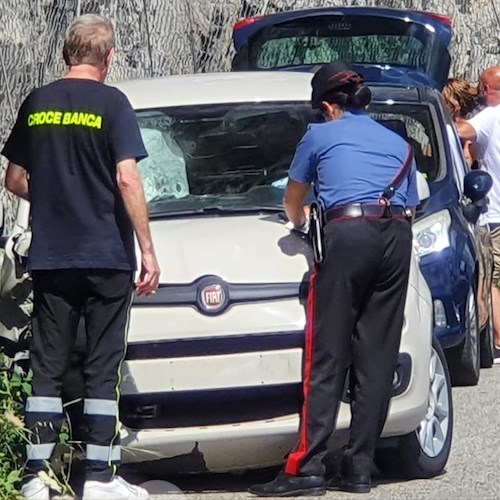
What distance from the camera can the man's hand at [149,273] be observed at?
6.05 m

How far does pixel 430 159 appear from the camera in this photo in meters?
9.12

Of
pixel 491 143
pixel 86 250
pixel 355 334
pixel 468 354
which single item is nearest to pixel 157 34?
pixel 491 143

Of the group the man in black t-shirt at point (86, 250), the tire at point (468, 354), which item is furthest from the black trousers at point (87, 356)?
the tire at point (468, 354)

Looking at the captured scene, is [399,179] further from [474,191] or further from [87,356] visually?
[474,191]

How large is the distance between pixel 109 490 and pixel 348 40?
6544 mm

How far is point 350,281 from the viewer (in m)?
6.34

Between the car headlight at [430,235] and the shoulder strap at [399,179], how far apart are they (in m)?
1.87

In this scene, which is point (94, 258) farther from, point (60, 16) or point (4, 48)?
point (60, 16)

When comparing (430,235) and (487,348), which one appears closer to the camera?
(430,235)

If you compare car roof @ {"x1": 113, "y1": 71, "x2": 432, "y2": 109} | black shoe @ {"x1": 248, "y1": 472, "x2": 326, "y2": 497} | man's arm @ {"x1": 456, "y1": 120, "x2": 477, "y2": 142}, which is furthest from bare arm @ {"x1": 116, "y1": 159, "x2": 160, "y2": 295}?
man's arm @ {"x1": 456, "y1": 120, "x2": 477, "y2": 142}

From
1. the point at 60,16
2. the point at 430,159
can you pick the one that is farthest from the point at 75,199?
the point at 60,16

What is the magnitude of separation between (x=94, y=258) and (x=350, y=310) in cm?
116

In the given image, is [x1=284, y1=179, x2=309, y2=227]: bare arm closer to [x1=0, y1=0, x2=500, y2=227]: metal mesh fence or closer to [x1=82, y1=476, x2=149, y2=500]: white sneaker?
[x1=82, y1=476, x2=149, y2=500]: white sneaker

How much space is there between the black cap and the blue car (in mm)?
2060
